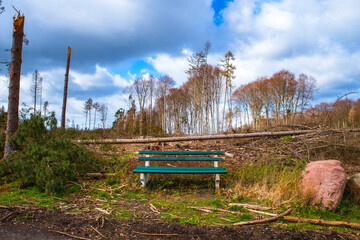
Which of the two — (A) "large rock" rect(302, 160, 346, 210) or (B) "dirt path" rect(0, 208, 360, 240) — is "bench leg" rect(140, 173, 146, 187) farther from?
(A) "large rock" rect(302, 160, 346, 210)

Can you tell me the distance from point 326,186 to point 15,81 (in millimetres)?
8252

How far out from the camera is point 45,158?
489cm

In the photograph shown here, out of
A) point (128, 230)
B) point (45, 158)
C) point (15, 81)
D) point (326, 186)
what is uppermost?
point (15, 81)

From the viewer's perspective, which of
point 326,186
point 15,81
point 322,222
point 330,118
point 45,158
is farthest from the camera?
point 330,118

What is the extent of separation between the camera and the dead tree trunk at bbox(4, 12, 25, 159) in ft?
21.3

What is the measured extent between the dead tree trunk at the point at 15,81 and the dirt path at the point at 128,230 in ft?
12.5

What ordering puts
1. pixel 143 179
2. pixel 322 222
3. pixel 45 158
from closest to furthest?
1. pixel 322 222
2. pixel 45 158
3. pixel 143 179

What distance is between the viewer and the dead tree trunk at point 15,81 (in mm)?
6480

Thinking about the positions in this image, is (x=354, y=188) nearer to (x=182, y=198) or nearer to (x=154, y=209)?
(x=182, y=198)

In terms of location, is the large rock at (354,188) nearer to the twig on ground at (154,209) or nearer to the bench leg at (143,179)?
the twig on ground at (154,209)

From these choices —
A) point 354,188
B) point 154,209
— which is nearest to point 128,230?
point 154,209

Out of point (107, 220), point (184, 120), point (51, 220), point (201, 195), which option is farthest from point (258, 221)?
point (184, 120)

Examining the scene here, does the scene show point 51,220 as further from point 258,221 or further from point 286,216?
point 286,216

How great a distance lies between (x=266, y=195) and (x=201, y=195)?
1350mm
